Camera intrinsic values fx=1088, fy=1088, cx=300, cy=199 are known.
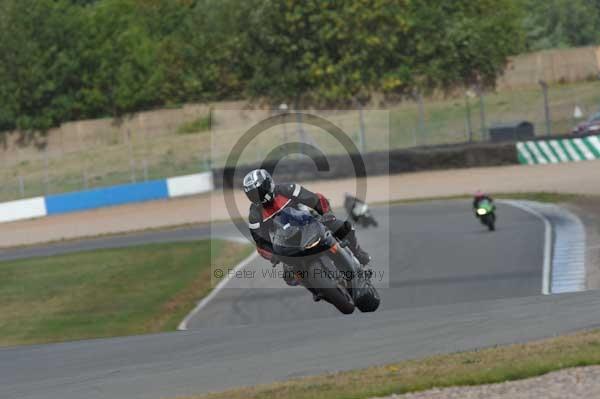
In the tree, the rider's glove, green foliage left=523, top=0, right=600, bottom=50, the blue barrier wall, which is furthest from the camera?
green foliage left=523, top=0, right=600, bottom=50

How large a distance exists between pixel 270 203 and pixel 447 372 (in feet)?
9.14

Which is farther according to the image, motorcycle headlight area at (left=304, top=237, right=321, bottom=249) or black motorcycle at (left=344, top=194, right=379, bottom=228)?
black motorcycle at (left=344, top=194, right=379, bottom=228)

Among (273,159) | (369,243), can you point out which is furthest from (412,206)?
(273,159)

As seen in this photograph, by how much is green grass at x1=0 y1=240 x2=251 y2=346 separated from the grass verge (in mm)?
8658

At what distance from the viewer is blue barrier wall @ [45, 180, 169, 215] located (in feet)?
134

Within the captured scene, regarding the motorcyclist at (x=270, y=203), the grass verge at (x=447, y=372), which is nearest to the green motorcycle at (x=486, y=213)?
the motorcyclist at (x=270, y=203)

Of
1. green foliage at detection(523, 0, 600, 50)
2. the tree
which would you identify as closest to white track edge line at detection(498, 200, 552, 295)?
green foliage at detection(523, 0, 600, 50)

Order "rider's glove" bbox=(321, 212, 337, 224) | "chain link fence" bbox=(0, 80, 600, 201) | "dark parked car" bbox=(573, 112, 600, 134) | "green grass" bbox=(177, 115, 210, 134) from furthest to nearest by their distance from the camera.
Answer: "green grass" bbox=(177, 115, 210, 134)
"chain link fence" bbox=(0, 80, 600, 201)
"dark parked car" bbox=(573, 112, 600, 134)
"rider's glove" bbox=(321, 212, 337, 224)

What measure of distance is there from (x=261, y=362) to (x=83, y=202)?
3125 centimetres

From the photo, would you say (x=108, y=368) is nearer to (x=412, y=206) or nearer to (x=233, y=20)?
(x=412, y=206)

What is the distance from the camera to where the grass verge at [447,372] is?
8.88 meters

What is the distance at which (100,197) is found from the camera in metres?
41.1

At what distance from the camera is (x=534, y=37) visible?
→ 67.4 metres

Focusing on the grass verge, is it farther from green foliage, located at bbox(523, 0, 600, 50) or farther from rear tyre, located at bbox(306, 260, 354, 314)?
green foliage, located at bbox(523, 0, 600, 50)
